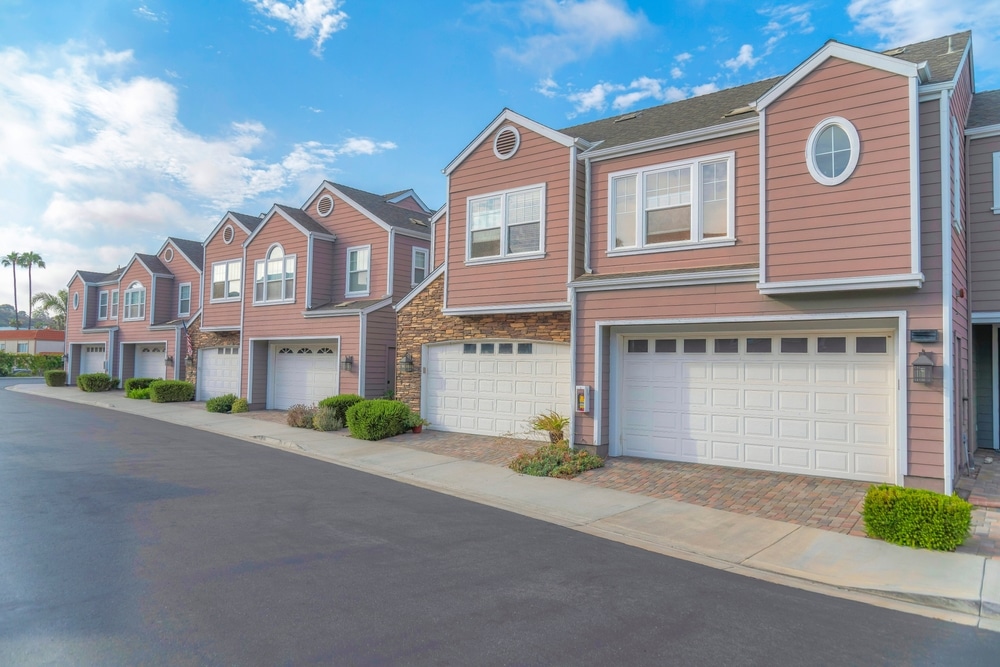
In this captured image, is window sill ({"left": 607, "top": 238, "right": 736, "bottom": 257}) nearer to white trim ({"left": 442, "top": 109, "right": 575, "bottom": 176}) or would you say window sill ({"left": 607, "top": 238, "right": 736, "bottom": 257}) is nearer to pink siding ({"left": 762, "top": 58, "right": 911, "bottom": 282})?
pink siding ({"left": 762, "top": 58, "right": 911, "bottom": 282})

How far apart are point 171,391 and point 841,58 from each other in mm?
24933

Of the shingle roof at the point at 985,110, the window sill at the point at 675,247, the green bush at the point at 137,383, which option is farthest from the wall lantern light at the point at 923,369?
the green bush at the point at 137,383

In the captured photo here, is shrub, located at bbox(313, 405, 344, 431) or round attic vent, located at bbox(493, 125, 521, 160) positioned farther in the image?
shrub, located at bbox(313, 405, 344, 431)

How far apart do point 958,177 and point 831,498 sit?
19.9 feet

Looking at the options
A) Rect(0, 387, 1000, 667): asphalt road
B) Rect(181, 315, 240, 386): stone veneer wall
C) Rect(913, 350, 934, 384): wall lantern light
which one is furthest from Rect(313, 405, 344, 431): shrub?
Rect(913, 350, 934, 384): wall lantern light

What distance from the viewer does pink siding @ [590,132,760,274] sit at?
35.6 ft

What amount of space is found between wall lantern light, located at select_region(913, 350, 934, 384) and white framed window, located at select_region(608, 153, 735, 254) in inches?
138

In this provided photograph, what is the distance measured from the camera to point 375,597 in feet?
17.8

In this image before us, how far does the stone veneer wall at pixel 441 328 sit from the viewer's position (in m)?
14.0

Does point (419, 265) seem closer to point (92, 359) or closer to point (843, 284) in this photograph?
point (843, 284)

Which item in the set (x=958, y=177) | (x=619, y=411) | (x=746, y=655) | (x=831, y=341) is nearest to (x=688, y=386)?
(x=619, y=411)

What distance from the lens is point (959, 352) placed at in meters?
10.6

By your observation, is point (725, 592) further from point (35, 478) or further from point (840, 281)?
point (35, 478)

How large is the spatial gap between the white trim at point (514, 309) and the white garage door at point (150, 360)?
21476 mm
